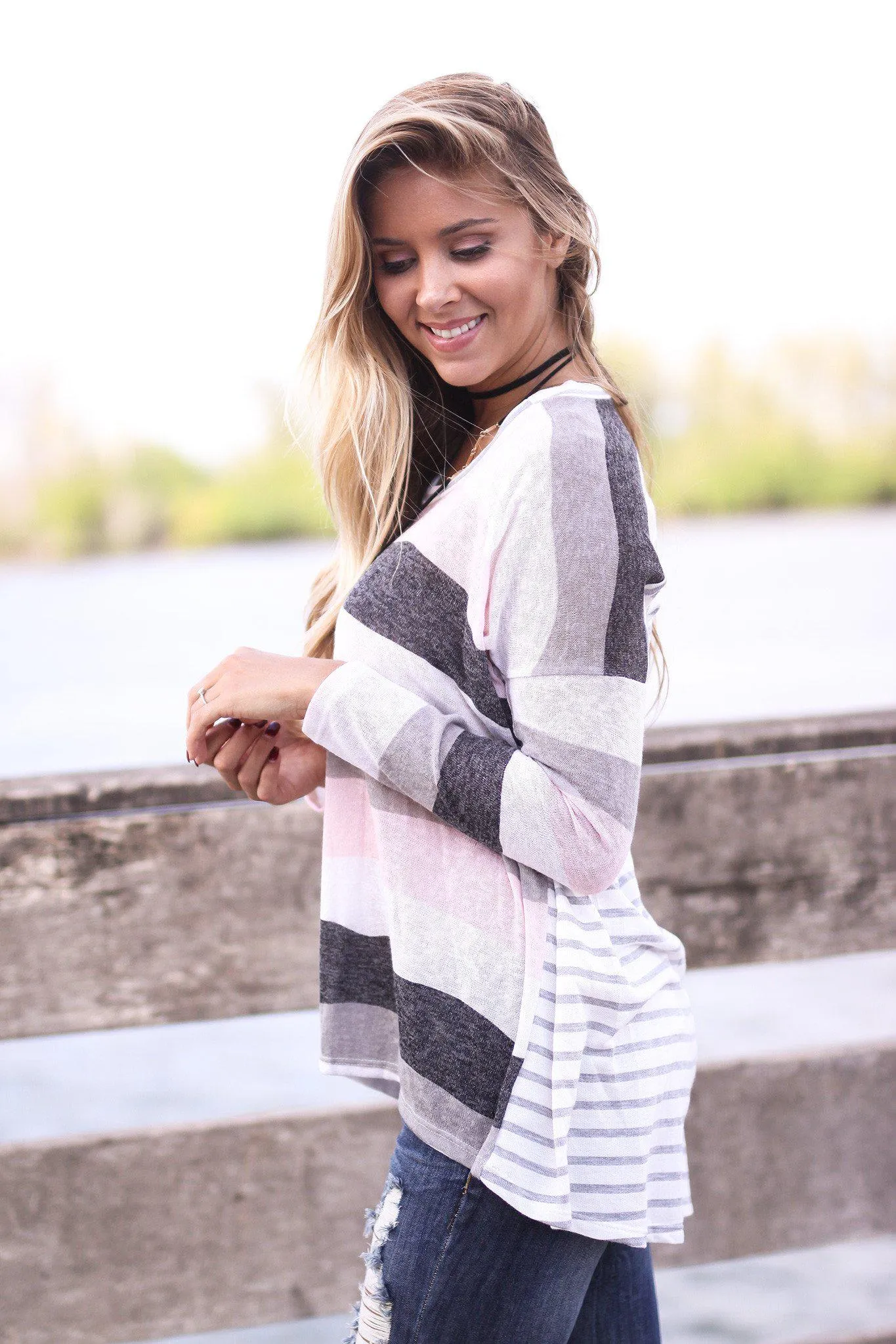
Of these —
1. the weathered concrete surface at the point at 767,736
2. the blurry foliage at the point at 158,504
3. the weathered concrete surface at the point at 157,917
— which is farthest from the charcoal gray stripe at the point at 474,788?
the blurry foliage at the point at 158,504

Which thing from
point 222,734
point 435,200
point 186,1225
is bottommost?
point 186,1225

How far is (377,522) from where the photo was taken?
1.25 meters

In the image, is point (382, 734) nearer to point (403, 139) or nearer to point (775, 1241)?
point (403, 139)

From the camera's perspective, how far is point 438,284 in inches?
43.4

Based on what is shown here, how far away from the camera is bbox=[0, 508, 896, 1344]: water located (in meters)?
2.44

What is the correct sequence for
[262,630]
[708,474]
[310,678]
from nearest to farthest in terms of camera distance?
[310,678] < [708,474] < [262,630]

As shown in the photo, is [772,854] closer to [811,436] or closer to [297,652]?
[297,652]

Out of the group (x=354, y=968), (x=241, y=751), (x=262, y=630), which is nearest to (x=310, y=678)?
(x=241, y=751)

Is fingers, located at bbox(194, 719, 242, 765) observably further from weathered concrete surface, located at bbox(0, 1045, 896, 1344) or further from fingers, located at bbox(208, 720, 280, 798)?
weathered concrete surface, located at bbox(0, 1045, 896, 1344)

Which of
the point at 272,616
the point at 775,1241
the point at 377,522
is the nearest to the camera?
the point at 377,522

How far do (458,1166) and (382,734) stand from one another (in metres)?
0.36

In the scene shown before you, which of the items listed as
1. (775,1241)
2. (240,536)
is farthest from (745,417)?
(775,1241)

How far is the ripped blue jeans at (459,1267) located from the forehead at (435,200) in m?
0.80

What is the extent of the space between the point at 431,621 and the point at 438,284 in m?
0.31
